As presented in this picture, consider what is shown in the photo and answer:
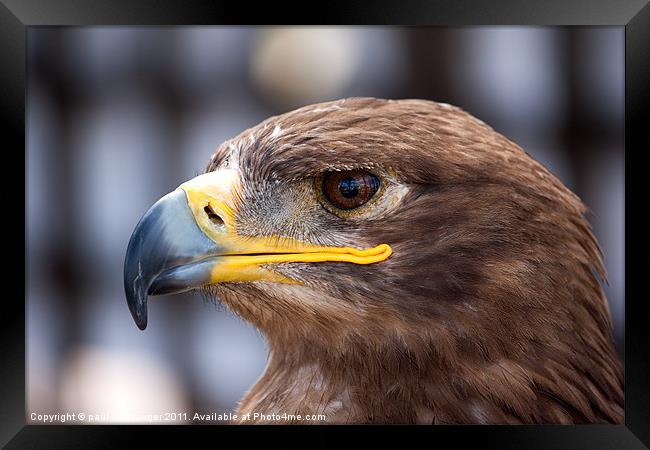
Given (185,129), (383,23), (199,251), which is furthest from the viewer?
(185,129)

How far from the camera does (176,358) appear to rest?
3.11m

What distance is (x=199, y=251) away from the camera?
174 centimetres

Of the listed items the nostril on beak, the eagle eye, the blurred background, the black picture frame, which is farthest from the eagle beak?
the black picture frame

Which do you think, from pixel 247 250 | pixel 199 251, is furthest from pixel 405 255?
pixel 199 251

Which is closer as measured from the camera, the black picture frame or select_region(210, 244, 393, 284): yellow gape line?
select_region(210, 244, 393, 284): yellow gape line

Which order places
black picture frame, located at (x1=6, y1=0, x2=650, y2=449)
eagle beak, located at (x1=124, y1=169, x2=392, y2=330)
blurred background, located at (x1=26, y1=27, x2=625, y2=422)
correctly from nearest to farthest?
eagle beak, located at (x1=124, y1=169, x2=392, y2=330) → black picture frame, located at (x1=6, y1=0, x2=650, y2=449) → blurred background, located at (x1=26, y1=27, x2=625, y2=422)

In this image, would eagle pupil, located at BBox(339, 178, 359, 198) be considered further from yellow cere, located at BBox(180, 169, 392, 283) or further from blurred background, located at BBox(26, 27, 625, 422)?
blurred background, located at BBox(26, 27, 625, 422)

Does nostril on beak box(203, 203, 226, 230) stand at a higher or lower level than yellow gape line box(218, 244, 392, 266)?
higher

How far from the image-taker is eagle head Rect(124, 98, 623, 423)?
1.75m

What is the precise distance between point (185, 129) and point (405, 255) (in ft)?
4.54

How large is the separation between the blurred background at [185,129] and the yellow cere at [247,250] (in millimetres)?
343

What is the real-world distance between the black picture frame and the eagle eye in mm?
486

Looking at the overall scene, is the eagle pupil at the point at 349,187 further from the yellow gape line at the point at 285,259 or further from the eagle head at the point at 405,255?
the yellow gape line at the point at 285,259

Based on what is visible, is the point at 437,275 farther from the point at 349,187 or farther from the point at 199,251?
the point at 199,251
